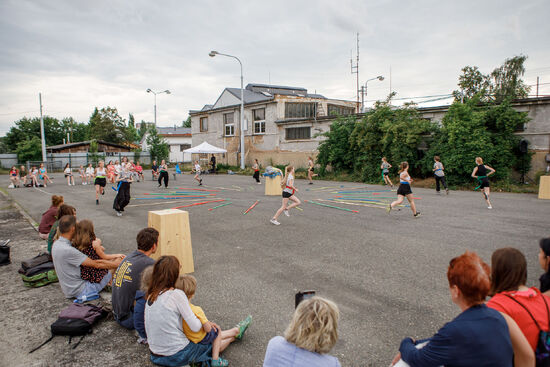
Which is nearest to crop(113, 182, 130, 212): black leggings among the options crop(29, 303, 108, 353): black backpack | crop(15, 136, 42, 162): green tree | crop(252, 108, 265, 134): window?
crop(29, 303, 108, 353): black backpack

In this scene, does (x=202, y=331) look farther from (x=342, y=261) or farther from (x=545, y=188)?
(x=545, y=188)

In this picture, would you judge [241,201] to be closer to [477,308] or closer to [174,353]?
[174,353]

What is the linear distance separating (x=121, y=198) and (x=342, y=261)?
854 cm

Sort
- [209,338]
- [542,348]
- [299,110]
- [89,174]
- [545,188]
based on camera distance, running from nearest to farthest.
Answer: [542,348] < [209,338] < [545,188] < [89,174] < [299,110]

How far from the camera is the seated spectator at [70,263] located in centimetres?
469

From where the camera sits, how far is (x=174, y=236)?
19.4ft

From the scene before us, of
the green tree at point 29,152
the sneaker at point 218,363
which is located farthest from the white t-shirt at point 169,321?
the green tree at point 29,152

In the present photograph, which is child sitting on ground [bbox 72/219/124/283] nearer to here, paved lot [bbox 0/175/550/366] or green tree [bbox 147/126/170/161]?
paved lot [bbox 0/175/550/366]

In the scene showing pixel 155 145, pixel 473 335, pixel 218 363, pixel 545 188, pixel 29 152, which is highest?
pixel 155 145

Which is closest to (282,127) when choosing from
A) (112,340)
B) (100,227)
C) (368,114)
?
(368,114)

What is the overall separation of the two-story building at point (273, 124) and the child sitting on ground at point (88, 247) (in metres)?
22.7

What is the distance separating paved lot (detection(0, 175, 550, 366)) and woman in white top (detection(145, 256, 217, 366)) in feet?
1.80

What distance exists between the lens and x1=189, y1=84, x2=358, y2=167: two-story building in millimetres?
30453

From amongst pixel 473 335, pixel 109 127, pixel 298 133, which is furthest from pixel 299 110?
pixel 109 127
